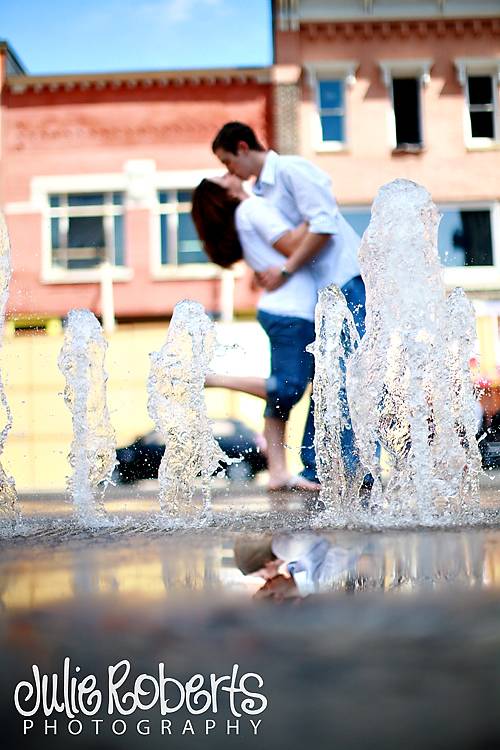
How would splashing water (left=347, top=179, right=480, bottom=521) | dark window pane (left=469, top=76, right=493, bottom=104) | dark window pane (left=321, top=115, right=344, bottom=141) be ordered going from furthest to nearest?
dark window pane (left=321, top=115, right=344, bottom=141) < dark window pane (left=469, top=76, right=493, bottom=104) < splashing water (left=347, top=179, right=480, bottom=521)

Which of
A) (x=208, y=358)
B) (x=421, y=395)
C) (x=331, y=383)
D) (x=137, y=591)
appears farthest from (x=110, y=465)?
(x=137, y=591)

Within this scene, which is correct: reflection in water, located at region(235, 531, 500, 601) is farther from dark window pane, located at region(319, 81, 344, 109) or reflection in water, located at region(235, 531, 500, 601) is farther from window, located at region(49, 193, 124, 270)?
dark window pane, located at region(319, 81, 344, 109)

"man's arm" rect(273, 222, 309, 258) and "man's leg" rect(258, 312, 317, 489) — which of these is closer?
"man's leg" rect(258, 312, 317, 489)

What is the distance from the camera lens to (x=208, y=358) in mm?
3279

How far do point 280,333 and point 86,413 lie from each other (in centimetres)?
204

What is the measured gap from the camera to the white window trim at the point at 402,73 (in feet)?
27.8

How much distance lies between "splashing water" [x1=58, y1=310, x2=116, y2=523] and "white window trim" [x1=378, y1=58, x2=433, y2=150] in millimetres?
6173

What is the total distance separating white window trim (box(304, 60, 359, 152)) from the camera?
27.5 feet

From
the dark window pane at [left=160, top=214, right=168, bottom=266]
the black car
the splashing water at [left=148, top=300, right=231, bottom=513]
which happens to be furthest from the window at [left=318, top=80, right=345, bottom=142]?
the splashing water at [left=148, top=300, right=231, bottom=513]

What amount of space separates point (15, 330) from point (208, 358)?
4.92 m

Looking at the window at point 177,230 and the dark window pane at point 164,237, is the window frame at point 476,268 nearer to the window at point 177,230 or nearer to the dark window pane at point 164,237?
the window at point 177,230

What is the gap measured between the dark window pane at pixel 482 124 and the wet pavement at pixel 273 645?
7714 millimetres

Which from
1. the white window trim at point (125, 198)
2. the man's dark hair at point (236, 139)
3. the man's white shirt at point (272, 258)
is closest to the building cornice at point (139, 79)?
the white window trim at point (125, 198)

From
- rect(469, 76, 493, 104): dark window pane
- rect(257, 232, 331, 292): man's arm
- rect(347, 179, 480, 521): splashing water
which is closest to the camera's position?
rect(347, 179, 480, 521): splashing water
